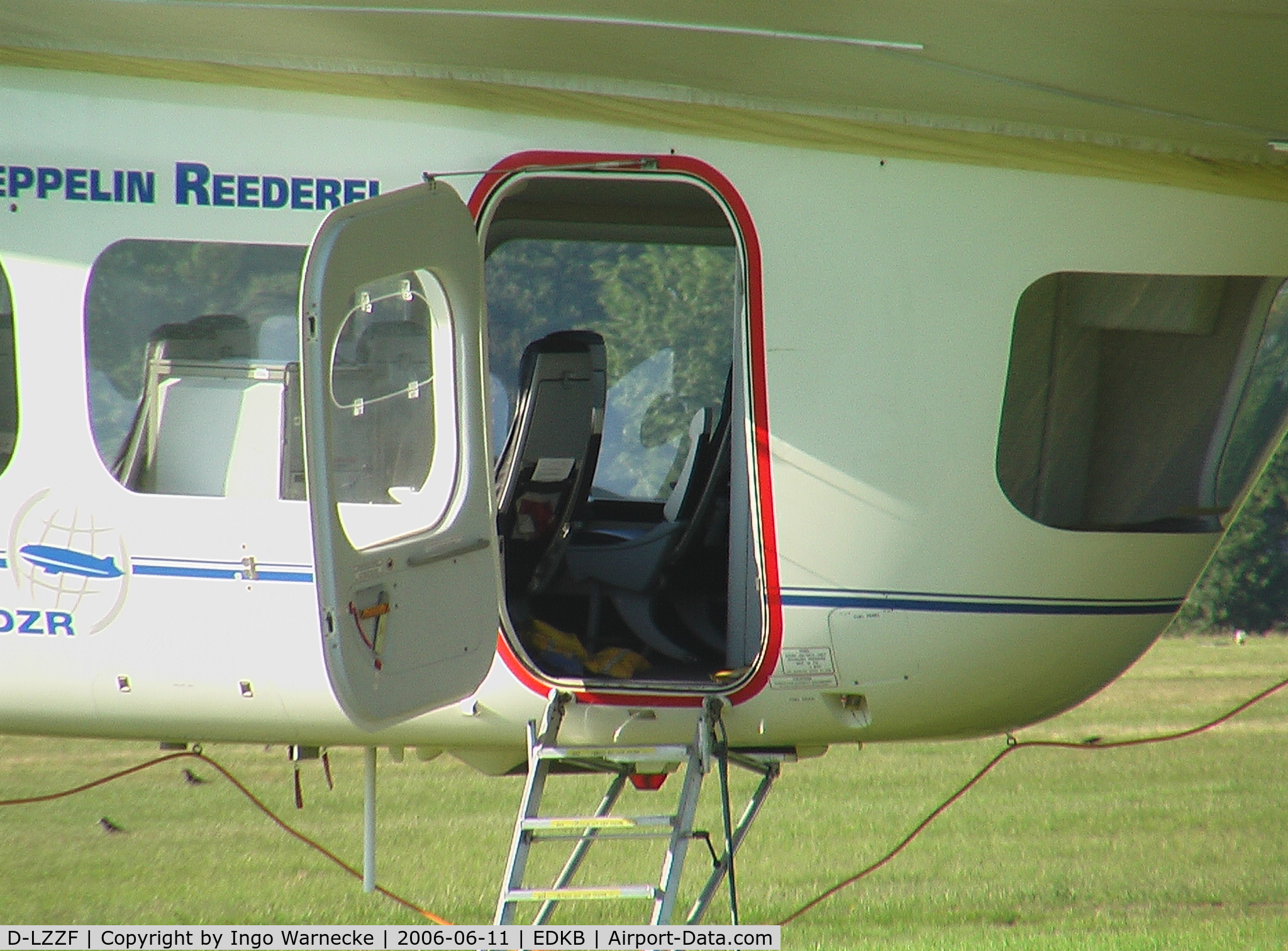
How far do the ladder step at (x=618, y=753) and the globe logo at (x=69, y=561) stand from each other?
1331 millimetres

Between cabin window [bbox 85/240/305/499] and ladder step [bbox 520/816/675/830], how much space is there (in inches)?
47.2

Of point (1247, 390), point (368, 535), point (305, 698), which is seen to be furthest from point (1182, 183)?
point (305, 698)

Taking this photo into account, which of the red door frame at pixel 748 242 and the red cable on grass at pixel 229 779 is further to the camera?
the red cable on grass at pixel 229 779

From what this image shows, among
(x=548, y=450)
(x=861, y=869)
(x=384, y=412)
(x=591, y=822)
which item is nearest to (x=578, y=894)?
(x=591, y=822)

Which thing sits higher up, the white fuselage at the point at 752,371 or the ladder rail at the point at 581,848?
the white fuselage at the point at 752,371

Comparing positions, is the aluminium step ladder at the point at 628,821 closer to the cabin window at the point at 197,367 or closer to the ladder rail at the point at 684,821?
the ladder rail at the point at 684,821

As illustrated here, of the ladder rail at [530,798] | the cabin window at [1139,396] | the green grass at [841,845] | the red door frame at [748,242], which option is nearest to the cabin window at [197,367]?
the red door frame at [748,242]

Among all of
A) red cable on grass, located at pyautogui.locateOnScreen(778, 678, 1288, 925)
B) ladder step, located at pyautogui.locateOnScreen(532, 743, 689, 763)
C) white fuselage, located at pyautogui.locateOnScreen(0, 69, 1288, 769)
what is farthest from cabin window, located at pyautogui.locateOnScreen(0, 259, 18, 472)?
red cable on grass, located at pyautogui.locateOnScreen(778, 678, 1288, 925)

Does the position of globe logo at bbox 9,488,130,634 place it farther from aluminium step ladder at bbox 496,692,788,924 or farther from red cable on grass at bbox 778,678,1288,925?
red cable on grass at bbox 778,678,1288,925

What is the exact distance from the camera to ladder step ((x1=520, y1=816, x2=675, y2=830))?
13.2ft

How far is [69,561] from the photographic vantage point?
4129mm

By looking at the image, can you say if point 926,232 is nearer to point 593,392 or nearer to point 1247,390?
point 1247,390

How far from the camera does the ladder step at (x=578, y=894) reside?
3.98 m

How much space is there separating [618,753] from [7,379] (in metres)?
2.16
